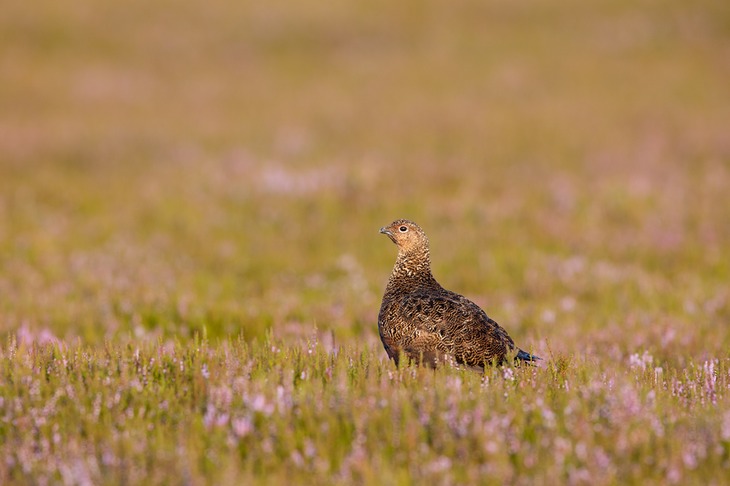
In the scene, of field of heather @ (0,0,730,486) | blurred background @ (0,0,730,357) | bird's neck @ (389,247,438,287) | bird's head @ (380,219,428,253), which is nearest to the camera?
field of heather @ (0,0,730,486)

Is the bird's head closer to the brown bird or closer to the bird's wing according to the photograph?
the brown bird

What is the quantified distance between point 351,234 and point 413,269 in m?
6.27

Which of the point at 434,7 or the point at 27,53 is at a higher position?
the point at 434,7

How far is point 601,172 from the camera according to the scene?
59.4 ft

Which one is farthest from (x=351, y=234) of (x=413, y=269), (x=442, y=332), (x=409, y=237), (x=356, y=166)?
(x=442, y=332)

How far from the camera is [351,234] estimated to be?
43.7ft

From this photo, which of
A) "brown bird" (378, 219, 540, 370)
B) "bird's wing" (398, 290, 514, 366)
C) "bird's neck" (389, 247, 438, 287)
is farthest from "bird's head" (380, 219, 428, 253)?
"bird's wing" (398, 290, 514, 366)

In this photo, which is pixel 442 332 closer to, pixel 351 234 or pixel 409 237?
pixel 409 237

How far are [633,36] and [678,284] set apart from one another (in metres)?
25.4

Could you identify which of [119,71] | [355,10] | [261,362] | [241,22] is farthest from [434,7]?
[261,362]

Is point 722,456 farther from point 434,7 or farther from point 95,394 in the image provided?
point 434,7

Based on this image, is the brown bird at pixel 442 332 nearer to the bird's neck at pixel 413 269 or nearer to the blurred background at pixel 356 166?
the bird's neck at pixel 413 269

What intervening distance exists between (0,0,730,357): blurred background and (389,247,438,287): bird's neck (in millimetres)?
709

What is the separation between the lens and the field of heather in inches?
165
